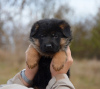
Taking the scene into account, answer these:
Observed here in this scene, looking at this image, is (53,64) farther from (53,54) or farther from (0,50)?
(0,50)

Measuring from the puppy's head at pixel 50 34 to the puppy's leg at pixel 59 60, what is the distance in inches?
6.5

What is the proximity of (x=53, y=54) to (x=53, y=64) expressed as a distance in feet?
1.05

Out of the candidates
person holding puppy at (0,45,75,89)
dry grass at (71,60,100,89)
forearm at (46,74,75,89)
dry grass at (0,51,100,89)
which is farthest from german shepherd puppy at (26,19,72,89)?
dry grass at (0,51,100,89)

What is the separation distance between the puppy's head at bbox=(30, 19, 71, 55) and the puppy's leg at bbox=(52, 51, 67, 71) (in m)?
0.16

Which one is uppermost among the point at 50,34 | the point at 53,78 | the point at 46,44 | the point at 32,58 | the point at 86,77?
the point at 50,34

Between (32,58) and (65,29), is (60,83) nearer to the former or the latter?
(32,58)

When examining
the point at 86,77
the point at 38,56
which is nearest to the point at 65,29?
the point at 38,56

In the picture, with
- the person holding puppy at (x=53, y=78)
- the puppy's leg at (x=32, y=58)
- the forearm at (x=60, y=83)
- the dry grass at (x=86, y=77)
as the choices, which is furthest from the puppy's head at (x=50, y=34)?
the dry grass at (x=86, y=77)

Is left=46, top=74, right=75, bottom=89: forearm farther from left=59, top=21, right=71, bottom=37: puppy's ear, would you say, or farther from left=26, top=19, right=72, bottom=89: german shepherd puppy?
left=59, top=21, right=71, bottom=37: puppy's ear

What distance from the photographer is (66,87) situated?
2.36m

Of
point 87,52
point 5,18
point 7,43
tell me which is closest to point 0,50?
point 7,43

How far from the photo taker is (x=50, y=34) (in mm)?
3307

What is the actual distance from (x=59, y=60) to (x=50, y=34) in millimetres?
498

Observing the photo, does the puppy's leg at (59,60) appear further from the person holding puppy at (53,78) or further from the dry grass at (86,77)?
the dry grass at (86,77)
